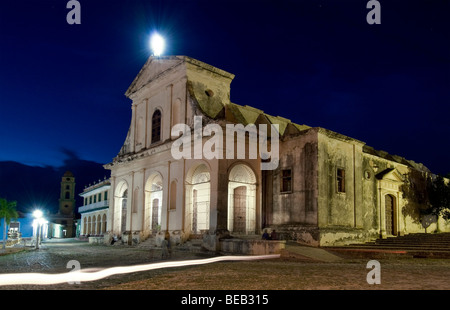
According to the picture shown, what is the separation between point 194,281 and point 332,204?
994 cm

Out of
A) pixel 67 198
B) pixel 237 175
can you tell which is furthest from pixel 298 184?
pixel 67 198

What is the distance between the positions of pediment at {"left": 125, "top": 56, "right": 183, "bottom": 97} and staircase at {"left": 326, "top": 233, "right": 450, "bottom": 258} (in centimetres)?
1230

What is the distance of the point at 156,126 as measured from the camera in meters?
22.5

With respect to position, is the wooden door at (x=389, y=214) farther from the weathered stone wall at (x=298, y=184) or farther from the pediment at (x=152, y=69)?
the pediment at (x=152, y=69)

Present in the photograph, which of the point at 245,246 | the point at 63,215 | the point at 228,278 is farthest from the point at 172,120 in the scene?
the point at 63,215

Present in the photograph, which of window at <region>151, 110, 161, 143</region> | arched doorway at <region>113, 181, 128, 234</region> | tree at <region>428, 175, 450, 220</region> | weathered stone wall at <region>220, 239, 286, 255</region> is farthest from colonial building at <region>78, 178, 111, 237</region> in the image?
tree at <region>428, 175, 450, 220</region>

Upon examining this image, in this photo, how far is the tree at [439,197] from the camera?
76.9ft

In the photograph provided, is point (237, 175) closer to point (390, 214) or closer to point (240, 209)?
point (240, 209)

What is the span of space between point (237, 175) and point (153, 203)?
6.82 m

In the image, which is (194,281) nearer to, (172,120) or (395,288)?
(395,288)

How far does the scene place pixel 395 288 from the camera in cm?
698

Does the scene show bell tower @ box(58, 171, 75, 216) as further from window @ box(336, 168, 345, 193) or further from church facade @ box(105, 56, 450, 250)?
window @ box(336, 168, 345, 193)

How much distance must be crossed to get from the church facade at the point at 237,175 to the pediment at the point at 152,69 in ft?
0.20

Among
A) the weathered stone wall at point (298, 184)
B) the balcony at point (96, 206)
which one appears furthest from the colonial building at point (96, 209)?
the weathered stone wall at point (298, 184)
